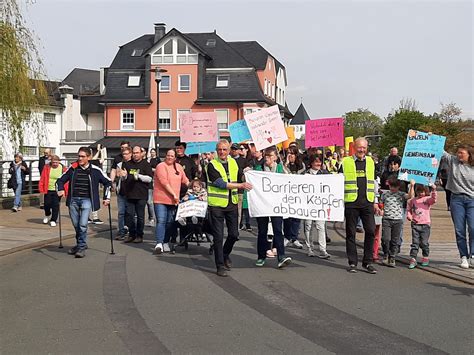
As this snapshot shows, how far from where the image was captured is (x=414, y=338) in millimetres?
5996

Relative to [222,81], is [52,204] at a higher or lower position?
lower

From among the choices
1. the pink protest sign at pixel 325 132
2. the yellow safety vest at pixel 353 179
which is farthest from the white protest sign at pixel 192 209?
the pink protest sign at pixel 325 132

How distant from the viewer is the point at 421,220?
10023 millimetres

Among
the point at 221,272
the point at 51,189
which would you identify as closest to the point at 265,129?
the point at 221,272

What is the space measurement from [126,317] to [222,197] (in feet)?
10.0

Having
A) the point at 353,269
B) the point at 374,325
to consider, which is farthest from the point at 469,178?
the point at 374,325

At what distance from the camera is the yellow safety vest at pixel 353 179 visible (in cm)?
953

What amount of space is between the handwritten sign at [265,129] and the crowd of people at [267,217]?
2.01ft

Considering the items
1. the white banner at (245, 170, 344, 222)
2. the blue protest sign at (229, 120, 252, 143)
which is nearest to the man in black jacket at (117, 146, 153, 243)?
the blue protest sign at (229, 120, 252, 143)

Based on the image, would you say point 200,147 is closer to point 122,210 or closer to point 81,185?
point 122,210

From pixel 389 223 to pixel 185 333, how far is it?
5069 millimetres

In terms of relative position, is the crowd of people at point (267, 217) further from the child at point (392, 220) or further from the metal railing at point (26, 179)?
the metal railing at point (26, 179)

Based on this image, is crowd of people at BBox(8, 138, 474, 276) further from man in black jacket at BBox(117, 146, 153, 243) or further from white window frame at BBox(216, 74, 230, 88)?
white window frame at BBox(216, 74, 230, 88)

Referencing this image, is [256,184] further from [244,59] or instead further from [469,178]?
[244,59]
